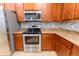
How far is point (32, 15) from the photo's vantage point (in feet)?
9.87

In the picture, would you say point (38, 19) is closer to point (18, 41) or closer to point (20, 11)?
point (20, 11)

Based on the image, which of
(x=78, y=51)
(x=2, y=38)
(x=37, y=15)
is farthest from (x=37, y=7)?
(x=78, y=51)

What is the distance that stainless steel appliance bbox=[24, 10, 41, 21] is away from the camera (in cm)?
299

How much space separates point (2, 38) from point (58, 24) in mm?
1811

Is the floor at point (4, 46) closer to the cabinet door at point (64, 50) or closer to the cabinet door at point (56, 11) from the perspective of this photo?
the cabinet door at point (64, 50)

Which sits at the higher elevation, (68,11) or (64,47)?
(68,11)

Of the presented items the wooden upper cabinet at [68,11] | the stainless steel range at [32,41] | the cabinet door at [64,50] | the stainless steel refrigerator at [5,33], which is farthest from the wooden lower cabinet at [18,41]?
the wooden upper cabinet at [68,11]

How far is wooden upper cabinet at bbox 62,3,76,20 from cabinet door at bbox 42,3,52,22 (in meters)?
0.41

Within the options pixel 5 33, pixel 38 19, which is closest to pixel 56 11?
pixel 38 19

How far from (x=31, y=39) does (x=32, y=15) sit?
2.33 ft

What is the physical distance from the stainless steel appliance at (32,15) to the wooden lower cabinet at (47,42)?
1.76 feet

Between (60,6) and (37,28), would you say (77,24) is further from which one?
(37,28)

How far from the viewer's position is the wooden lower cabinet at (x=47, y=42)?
3000mm

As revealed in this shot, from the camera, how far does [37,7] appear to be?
9.88ft
